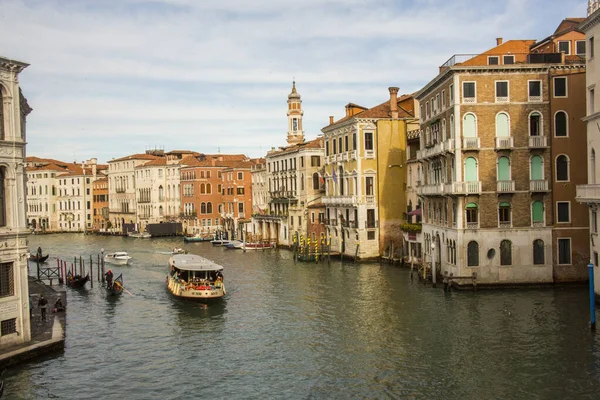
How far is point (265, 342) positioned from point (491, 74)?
56.4 feet

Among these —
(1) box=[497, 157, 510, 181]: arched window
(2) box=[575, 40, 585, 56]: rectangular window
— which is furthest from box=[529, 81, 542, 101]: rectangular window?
(2) box=[575, 40, 585, 56]: rectangular window

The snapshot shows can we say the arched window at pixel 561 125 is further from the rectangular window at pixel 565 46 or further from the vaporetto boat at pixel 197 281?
the vaporetto boat at pixel 197 281

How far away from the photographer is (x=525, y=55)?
3362 centimetres

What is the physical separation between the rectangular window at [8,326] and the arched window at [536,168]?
23578 mm

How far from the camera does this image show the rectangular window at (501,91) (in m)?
31.7

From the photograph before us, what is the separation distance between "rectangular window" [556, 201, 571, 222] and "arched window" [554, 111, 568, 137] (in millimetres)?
3293

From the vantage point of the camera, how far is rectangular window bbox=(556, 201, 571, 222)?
31.6m

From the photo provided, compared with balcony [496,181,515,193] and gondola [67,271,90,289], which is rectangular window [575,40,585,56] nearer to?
balcony [496,181,515,193]

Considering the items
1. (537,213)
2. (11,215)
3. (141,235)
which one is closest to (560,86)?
(537,213)

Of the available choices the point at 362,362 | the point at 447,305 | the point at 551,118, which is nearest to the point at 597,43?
the point at 551,118

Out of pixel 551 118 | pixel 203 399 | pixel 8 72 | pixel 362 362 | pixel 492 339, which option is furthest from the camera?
pixel 551 118

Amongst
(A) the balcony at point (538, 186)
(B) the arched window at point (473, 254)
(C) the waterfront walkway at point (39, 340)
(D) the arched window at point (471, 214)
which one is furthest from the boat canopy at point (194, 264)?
(A) the balcony at point (538, 186)

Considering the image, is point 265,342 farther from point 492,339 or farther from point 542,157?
point 542,157

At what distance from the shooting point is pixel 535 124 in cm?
3186
